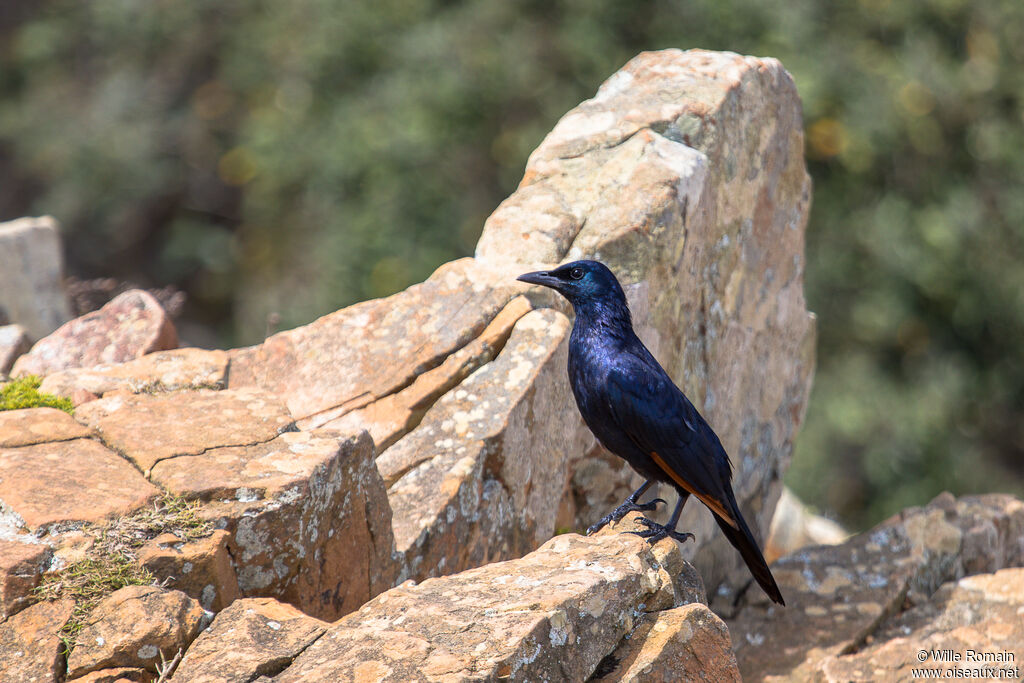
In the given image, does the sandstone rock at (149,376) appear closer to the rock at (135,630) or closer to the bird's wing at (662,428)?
the rock at (135,630)

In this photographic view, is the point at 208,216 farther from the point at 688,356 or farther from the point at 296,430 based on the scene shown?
the point at 296,430

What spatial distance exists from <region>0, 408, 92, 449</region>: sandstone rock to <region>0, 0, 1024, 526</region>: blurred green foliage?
783cm

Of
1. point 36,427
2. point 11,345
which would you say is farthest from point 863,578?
point 11,345

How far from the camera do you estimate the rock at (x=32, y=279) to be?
6.86 m

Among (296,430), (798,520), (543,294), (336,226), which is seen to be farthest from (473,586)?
(336,226)

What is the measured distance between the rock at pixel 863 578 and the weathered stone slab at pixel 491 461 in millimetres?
1260

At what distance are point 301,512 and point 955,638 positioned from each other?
9.94ft

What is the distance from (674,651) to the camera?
10.3ft

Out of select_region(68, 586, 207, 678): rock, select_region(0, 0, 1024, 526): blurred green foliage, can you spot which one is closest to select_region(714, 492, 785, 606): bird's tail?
select_region(68, 586, 207, 678): rock

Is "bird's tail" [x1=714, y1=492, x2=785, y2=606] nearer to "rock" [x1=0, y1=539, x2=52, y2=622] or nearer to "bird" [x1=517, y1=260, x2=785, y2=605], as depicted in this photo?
"bird" [x1=517, y1=260, x2=785, y2=605]

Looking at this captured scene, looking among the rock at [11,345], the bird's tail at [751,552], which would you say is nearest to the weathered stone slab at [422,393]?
the bird's tail at [751,552]

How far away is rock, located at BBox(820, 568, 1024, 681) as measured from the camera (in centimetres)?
454

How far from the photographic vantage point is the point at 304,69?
13125 mm

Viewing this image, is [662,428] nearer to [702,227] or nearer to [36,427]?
[702,227]
